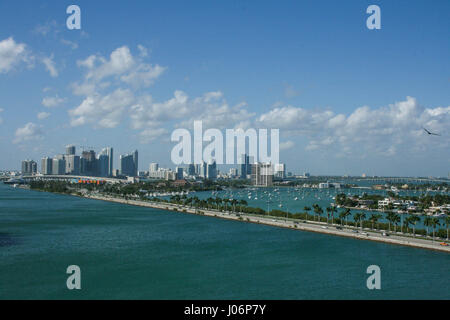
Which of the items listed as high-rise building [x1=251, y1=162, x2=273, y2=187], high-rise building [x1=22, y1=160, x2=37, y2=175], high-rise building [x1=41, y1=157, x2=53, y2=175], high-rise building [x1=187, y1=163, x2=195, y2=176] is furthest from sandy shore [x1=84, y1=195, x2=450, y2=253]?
high-rise building [x1=22, y1=160, x2=37, y2=175]

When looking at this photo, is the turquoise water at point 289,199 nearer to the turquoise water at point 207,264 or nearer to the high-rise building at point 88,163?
the turquoise water at point 207,264

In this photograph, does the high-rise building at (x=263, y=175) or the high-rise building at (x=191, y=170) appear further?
the high-rise building at (x=191, y=170)

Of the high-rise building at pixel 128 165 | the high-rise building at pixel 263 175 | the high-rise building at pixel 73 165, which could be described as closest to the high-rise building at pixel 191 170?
the high-rise building at pixel 128 165

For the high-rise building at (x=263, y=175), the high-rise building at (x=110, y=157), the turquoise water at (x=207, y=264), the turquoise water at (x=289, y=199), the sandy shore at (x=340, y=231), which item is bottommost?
the turquoise water at (x=289, y=199)
